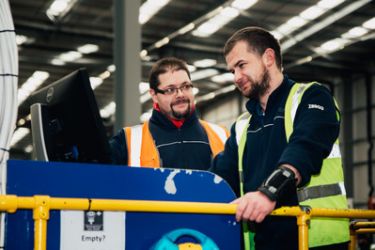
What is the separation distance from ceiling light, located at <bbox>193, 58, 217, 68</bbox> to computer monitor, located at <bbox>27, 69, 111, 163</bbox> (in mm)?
16057

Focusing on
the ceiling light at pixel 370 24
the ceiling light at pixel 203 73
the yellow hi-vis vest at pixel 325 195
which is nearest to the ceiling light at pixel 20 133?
the ceiling light at pixel 203 73

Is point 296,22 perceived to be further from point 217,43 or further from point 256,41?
point 256,41

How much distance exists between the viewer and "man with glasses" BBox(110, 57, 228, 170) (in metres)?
3.90

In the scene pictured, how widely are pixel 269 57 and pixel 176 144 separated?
1178 millimetres

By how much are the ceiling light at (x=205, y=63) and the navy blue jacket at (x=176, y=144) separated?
1476 cm

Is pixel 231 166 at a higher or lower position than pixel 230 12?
lower

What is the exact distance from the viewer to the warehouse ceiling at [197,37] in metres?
14.4

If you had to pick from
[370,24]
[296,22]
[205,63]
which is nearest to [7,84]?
[296,22]

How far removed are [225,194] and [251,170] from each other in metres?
0.47

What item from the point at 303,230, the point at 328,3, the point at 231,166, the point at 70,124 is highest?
the point at 328,3

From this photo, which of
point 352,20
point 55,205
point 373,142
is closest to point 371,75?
point 373,142

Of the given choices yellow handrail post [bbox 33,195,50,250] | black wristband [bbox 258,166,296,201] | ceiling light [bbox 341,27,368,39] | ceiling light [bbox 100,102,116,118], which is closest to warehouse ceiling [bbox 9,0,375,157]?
ceiling light [bbox 341,27,368,39]

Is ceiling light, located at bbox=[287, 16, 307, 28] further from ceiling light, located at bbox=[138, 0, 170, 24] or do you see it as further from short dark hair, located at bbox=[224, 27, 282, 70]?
short dark hair, located at bbox=[224, 27, 282, 70]

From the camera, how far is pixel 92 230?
2191 millimetres
